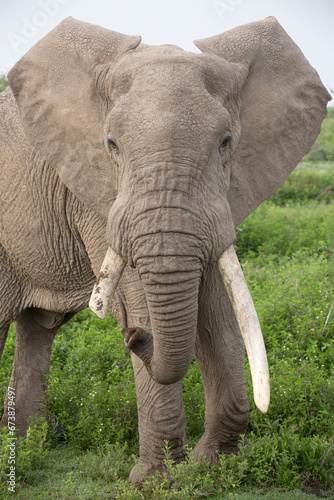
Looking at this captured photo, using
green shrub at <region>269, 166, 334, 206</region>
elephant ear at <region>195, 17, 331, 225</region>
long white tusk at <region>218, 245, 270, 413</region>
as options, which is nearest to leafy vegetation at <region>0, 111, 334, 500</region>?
long white tusk at <region>218, 245, 270, 413</region>

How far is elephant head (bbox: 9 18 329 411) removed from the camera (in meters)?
3.20

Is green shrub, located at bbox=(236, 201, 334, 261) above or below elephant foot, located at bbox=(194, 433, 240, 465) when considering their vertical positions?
below

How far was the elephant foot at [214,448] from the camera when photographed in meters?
4.36

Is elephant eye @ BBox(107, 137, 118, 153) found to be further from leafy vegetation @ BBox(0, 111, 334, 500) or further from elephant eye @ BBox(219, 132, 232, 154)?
leafy vegetation @ BBox(0, 111, 334, 500)

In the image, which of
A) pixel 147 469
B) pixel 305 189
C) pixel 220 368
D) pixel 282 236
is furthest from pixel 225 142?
pixel 305 189

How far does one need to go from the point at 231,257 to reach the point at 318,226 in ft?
21.8

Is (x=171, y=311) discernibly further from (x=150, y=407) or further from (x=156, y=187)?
(x=150, y=407)

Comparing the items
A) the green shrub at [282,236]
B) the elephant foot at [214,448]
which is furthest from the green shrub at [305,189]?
the elephant foot at [214,448]

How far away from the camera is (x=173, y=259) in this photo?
3.14 meters

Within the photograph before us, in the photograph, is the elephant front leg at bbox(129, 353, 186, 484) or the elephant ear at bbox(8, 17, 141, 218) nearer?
the elephant ear at bbox(8, 17, 141, 218)

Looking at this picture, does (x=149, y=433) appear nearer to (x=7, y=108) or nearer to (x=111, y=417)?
(x=111, y=417)

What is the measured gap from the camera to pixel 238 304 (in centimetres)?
337

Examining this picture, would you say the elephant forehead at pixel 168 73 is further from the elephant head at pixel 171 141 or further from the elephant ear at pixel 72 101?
the elephant ear at pixel 72 101

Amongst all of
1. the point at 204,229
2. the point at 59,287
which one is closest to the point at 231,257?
the point at 204,229
